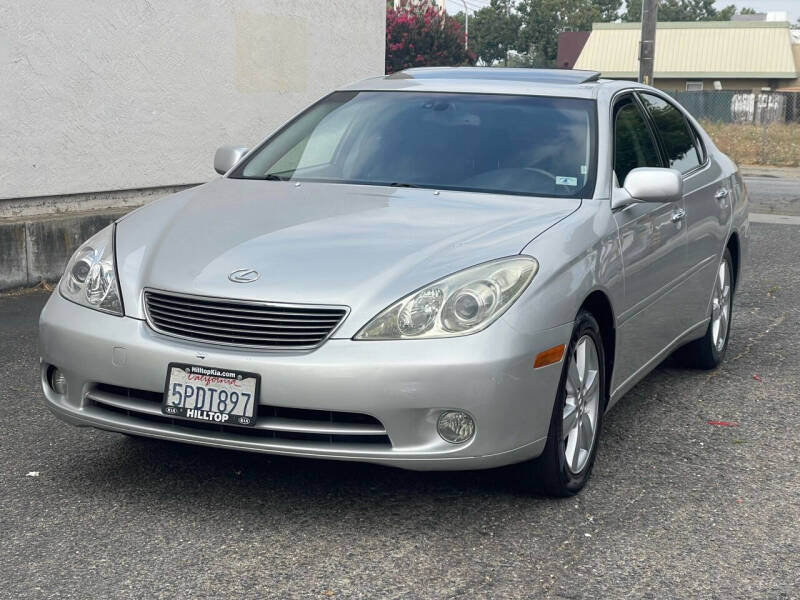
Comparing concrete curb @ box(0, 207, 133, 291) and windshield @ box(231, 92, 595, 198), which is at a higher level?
windshield @ box(231, 92, 595, 198)

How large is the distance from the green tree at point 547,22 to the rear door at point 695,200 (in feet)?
285

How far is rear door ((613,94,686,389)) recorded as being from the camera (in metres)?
4.79

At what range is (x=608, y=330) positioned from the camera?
4.62 m

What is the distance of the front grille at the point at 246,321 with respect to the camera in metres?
3.81

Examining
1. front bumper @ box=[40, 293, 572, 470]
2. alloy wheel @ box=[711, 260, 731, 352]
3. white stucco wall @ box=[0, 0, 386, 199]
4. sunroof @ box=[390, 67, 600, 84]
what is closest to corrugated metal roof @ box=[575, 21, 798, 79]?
white stucco wall @ box=[0, 0, 386, 199]

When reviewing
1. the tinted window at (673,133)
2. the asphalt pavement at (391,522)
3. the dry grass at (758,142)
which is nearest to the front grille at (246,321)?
the asphalt pavement at (391,522)

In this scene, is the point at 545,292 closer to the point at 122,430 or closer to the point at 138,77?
the point at 122,430

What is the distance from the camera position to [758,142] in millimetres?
34000

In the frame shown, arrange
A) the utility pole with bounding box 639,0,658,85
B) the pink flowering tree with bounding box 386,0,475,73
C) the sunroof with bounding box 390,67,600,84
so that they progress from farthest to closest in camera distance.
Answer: the pink flowering tree with bounding box 386,0,475,73
the utility pole with bounding box 639,0,658,85
the sunroof with bounding box 390,67,600,84

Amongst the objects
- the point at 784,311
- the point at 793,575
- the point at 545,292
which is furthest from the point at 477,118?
the point at 784,311

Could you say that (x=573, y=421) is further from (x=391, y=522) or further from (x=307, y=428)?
(x=307, y=428)

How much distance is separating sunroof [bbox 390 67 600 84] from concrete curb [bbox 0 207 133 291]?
12.3ft

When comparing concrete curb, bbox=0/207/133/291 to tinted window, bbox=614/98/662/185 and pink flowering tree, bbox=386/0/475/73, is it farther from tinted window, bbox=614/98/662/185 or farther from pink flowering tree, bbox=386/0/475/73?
pink flowering tree, bbox=386/0/475/73

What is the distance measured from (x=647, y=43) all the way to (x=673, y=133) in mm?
15966
